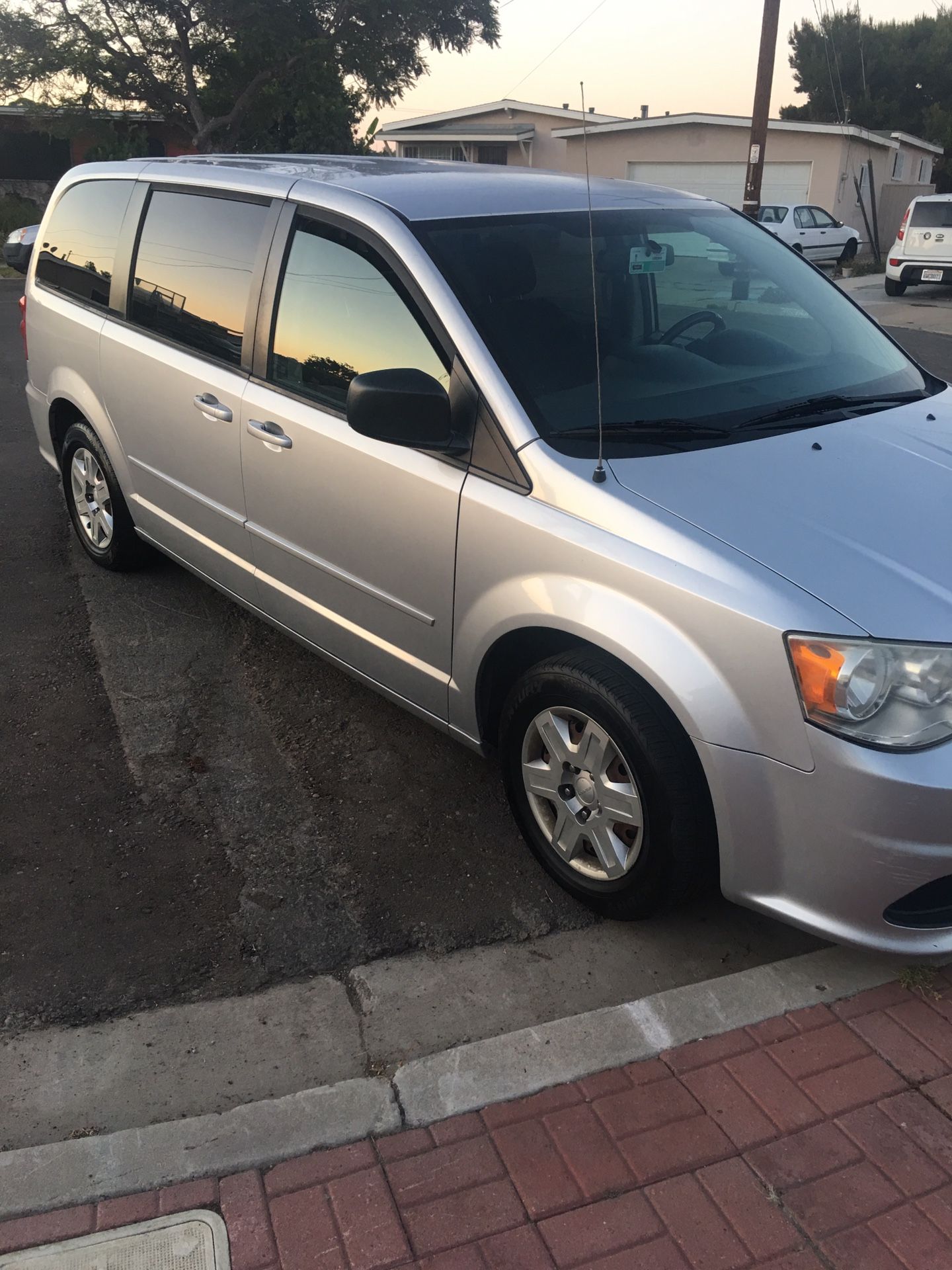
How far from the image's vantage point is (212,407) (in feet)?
13.1

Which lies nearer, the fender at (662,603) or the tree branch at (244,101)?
the fender at (662,603)

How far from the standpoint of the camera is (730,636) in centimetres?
249

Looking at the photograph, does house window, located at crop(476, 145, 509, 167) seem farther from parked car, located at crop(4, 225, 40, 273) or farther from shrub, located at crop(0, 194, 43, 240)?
parked car, located at crop(4, 225, 40, 273)

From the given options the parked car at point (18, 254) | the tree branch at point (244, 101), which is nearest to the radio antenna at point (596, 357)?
the parked car at point (18, 254)

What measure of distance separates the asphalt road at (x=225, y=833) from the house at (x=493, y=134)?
32.0 meters

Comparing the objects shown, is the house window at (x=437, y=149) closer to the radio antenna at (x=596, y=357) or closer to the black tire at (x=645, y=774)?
the radio antenna at (x=596, y=357)

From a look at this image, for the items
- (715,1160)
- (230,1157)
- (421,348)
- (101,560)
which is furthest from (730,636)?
(101,560)

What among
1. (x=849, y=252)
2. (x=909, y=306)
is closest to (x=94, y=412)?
(x=909, y=306)

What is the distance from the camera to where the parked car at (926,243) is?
18469 millimetres

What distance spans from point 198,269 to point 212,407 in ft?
2.02

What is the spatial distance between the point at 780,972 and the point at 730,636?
3.33 ft

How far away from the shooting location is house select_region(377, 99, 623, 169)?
3409 centimetres

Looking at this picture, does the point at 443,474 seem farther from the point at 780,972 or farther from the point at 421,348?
the point at 780,972

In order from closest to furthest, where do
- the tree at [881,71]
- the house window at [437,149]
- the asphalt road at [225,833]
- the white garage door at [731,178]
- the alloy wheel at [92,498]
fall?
1. the asphalt road at [225,833]
2. the alloy wheel at [92,498]
3. the white garage door at [731,178]
4. the house window at [437,149]
5. the tree at [881,71]
